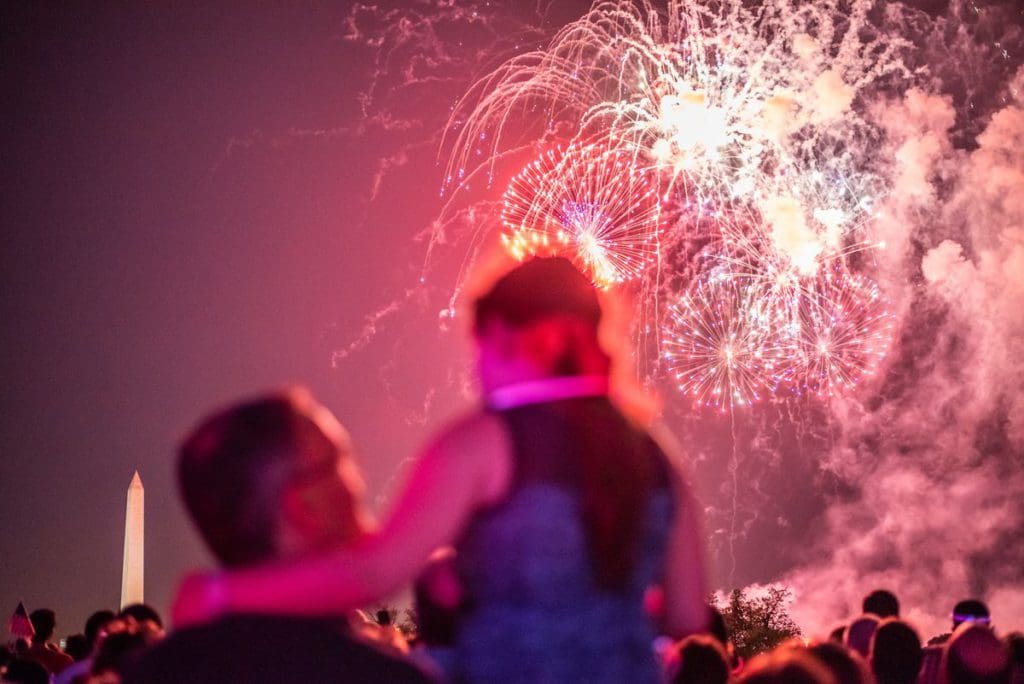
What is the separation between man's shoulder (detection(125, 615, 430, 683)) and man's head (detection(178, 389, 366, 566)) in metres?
0.23

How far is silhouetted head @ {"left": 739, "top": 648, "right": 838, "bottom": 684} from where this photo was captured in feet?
10.6

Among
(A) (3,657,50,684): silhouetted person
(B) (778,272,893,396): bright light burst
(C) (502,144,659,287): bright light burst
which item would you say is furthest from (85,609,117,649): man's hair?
(B) (778,272,893,396): bright light burst

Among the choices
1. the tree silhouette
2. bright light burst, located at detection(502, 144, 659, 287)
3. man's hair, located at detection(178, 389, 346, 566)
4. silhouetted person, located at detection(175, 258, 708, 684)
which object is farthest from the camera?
the tree silhouette

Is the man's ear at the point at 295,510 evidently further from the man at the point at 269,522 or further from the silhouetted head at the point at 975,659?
the silhouetted head at the point at 975,659

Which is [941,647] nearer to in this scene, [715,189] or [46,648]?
[46,648]

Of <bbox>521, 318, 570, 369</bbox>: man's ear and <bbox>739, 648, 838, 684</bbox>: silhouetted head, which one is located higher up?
<bbox>521, 318, 570, 369</bbox>: man's ear

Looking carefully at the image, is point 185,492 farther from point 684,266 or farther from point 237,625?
point 684,266

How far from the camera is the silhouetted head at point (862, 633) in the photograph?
791 cm

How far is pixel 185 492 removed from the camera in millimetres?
2516

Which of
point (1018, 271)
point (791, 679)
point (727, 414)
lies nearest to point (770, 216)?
point (1018, 271)

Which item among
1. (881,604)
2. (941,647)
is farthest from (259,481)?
(881,604)

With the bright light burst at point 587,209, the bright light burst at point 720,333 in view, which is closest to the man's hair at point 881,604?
the bright light burst at point 587,209

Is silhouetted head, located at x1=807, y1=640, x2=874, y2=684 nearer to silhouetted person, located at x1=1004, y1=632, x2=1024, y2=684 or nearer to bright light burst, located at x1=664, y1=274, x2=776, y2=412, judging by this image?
silhouetted person, located at x1=1004, y1=632, x2=1024, y2=684

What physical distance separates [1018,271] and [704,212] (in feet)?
49.4
